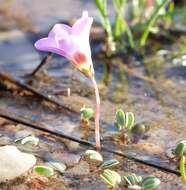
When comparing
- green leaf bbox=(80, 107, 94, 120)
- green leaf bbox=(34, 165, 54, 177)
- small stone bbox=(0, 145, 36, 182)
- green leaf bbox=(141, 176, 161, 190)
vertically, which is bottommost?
green leaf bbox=(141, 176, 161, 190)

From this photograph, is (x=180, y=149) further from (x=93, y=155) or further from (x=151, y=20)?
(x=151, y=20)

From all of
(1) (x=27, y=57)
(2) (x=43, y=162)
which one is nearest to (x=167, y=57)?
(1) (x=27, y=57)

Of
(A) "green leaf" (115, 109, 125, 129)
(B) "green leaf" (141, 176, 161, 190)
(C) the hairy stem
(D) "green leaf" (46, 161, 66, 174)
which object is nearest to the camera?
(B) "green leaf" (141, 176, 161, 190)

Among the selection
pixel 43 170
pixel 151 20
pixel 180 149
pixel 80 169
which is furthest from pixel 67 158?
pixel 151 20

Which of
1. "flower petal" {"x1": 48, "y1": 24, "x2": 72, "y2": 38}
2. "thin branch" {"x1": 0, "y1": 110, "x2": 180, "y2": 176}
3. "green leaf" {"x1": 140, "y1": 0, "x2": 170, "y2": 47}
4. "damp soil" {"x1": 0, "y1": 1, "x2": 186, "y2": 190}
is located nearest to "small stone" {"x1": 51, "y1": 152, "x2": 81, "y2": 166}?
"damp soil" {"x1": 0, "y1": 1, "x2": 186, "y2": 190}

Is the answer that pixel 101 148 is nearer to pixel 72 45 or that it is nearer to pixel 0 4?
pixel 72 45

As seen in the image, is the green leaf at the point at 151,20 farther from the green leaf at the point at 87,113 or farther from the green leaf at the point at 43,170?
the green leaf at the point at 43,170

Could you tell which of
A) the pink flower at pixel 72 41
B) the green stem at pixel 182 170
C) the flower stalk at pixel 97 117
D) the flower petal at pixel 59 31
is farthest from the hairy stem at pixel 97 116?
the green stem at pixel 182 170

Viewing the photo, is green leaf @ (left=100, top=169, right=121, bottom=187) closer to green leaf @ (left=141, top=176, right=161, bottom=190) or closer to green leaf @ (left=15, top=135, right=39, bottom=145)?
green leaf @ (left=141, top=176, right=161, bottom=190)
